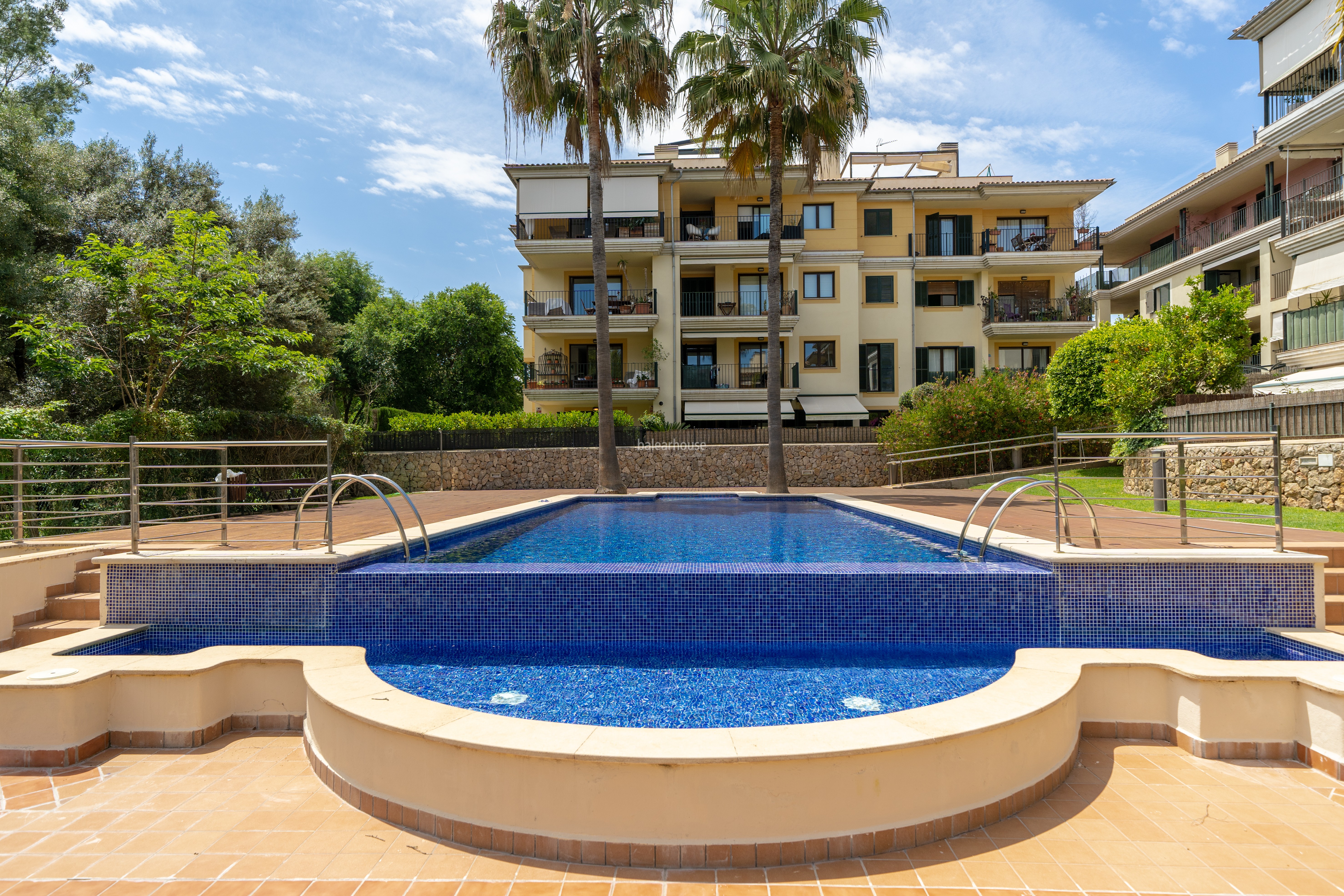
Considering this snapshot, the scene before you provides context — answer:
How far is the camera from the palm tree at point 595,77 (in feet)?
48.5

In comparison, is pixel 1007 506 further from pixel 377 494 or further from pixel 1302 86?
pixel 1302 86

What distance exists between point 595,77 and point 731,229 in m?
11.3

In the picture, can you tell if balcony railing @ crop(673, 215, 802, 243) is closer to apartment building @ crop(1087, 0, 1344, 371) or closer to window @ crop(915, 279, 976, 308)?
window @ crop(915, 279, 976, 308)

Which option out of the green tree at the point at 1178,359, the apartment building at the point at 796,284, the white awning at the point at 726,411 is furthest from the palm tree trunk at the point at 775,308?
the apartment building at the point at 796,284

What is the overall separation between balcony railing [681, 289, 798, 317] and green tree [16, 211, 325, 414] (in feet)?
49.4

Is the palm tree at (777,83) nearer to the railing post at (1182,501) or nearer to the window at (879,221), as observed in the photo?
the railing post at (1182,501)

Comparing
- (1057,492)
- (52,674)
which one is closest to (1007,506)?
(1057,492)

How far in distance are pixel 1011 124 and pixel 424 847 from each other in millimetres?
30638

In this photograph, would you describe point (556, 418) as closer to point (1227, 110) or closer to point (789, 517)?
point (789, 517)

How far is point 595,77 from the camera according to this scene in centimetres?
1503

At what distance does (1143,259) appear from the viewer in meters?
28.1

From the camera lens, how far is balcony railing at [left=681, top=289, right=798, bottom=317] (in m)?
24.8

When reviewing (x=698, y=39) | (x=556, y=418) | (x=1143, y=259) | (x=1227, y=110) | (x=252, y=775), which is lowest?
(x=252, y=775)

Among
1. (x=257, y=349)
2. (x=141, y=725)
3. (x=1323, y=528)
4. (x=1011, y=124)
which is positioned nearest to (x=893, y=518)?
(x=1323, y=528)
